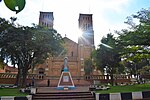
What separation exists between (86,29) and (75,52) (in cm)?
681

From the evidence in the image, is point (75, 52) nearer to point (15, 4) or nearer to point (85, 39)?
point (85, 39)

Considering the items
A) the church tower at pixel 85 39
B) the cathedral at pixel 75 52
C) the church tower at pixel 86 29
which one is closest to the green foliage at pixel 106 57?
the cathedral at pixel 75 52

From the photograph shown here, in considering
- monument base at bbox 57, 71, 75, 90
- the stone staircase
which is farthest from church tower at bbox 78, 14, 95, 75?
the stone staircase

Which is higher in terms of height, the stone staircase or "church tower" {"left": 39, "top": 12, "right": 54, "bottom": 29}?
"church tower" {"left": 39, "top": 12, "right": 54, "bottom": 29}

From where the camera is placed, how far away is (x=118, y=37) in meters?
15.3

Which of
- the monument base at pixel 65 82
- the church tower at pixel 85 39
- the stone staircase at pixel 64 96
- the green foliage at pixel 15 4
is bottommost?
the stone staircase at pixel 64 96

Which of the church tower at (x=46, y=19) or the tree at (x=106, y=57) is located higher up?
the church tower at (x=46, y=19)

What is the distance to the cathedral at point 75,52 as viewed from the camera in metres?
36.6

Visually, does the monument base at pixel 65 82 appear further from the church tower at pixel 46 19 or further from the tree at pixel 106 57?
the church tower at pixel 46 19

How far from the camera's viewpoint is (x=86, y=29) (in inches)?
1671

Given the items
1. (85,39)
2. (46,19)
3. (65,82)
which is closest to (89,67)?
(85,39)

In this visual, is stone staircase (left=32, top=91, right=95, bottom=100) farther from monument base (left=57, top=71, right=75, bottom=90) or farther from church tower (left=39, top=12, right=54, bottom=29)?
church tower (left=39, top=12, right=54, bottom=29)

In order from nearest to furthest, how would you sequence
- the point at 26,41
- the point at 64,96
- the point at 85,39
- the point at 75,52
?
the point at 64,96
the point at 26,41
the point at 75,52
the point at 85,39

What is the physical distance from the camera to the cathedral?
A: 120 feet
